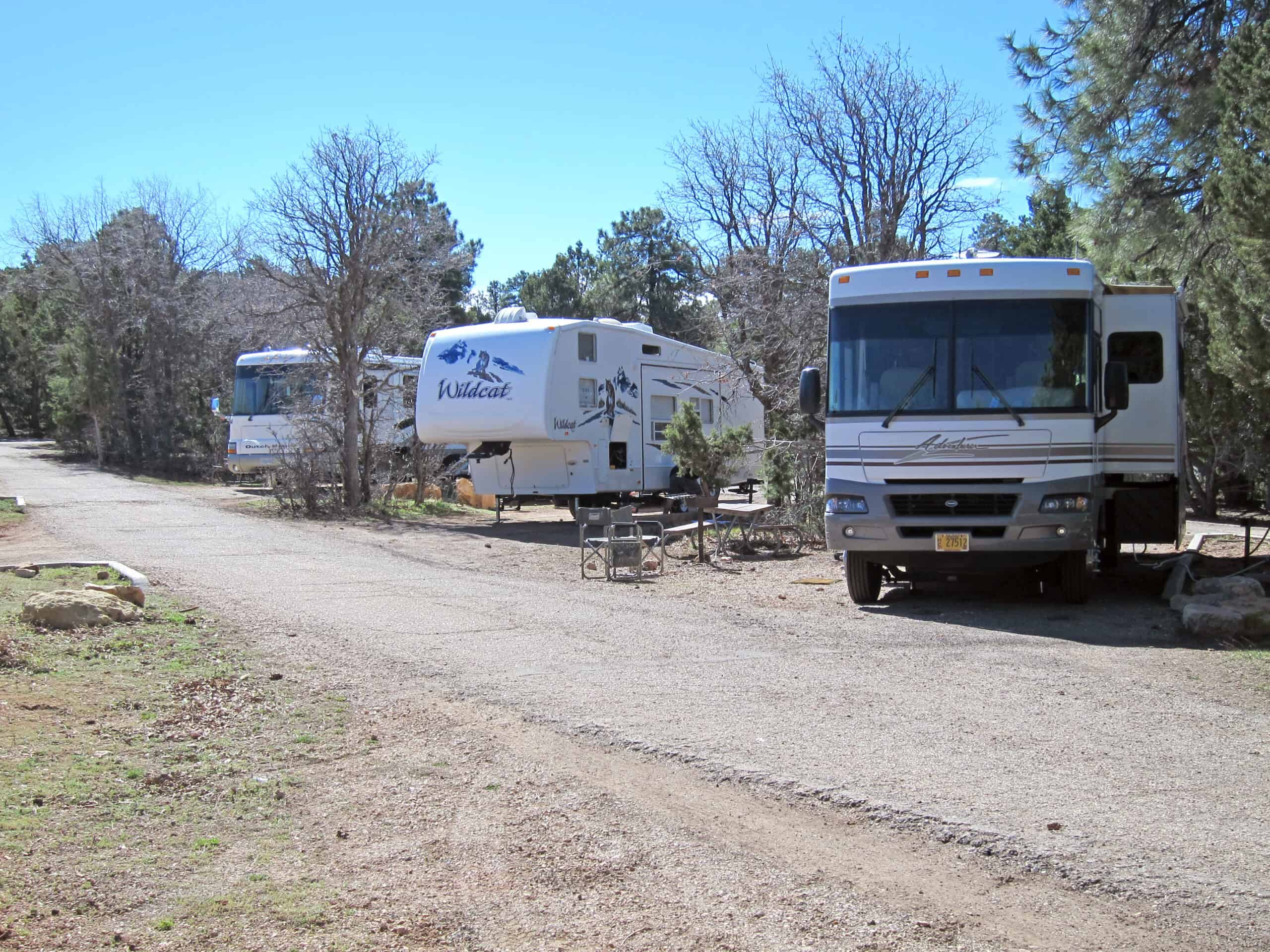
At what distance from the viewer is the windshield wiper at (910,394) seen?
1001 centimetres

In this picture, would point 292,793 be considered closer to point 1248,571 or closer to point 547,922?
point 547,922

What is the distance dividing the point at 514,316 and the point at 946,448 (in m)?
11.2

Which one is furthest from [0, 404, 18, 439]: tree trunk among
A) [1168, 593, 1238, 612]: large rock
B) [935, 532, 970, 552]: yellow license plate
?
[1168, 593, 1238, 612]: large rock

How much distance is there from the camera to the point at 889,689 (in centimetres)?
718

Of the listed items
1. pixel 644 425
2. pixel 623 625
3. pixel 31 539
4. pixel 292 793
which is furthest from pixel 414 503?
pixel 292 793

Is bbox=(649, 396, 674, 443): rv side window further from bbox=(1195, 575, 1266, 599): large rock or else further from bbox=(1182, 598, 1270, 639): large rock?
bbox=(1182, 598, 1270, 639): large rock

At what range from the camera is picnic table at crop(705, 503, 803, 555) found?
1481cm

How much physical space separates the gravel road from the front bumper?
51cm

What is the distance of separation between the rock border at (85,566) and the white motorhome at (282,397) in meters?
8.62

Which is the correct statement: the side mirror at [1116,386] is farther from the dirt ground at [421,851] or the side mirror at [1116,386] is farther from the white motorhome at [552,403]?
the white motorhome at [552,403]

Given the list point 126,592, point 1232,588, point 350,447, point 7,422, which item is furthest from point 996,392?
point 7,422

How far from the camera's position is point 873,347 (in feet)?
33.6

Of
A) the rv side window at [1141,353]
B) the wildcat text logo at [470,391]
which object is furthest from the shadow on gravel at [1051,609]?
the wildcat text logo at [470,391]

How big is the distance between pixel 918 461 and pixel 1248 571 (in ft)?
14.5
